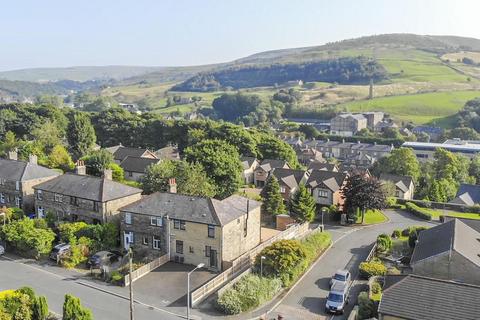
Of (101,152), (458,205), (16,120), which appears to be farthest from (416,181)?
(16,120)

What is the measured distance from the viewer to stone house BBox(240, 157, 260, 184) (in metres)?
79.8

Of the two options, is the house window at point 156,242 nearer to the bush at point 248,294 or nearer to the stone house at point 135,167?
the bush at point 248,294

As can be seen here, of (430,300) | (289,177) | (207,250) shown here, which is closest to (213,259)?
(207,250)

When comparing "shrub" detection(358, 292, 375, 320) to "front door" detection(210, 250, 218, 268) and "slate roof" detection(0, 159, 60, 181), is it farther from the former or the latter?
"slate roof" detection(0, 159, 60, 181)

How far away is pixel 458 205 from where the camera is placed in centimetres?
6781

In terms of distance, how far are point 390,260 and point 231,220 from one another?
16464 mm

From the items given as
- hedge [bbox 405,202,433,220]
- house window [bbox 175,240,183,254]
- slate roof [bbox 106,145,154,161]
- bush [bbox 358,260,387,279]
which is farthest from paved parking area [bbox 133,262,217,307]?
slate roof [bbox 106,145,154,161]

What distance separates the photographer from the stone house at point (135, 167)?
71.8 m

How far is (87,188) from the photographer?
160 feet

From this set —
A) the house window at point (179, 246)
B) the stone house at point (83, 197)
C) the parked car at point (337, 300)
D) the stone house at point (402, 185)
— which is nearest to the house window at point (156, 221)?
the house window at point (179, 246)

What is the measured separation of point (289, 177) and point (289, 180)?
34.1 inches

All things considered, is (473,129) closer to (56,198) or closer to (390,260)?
(390,260)

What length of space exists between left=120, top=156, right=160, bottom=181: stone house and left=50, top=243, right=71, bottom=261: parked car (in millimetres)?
29488

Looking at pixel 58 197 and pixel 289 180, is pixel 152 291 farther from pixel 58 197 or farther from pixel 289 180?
pixel 289 180
